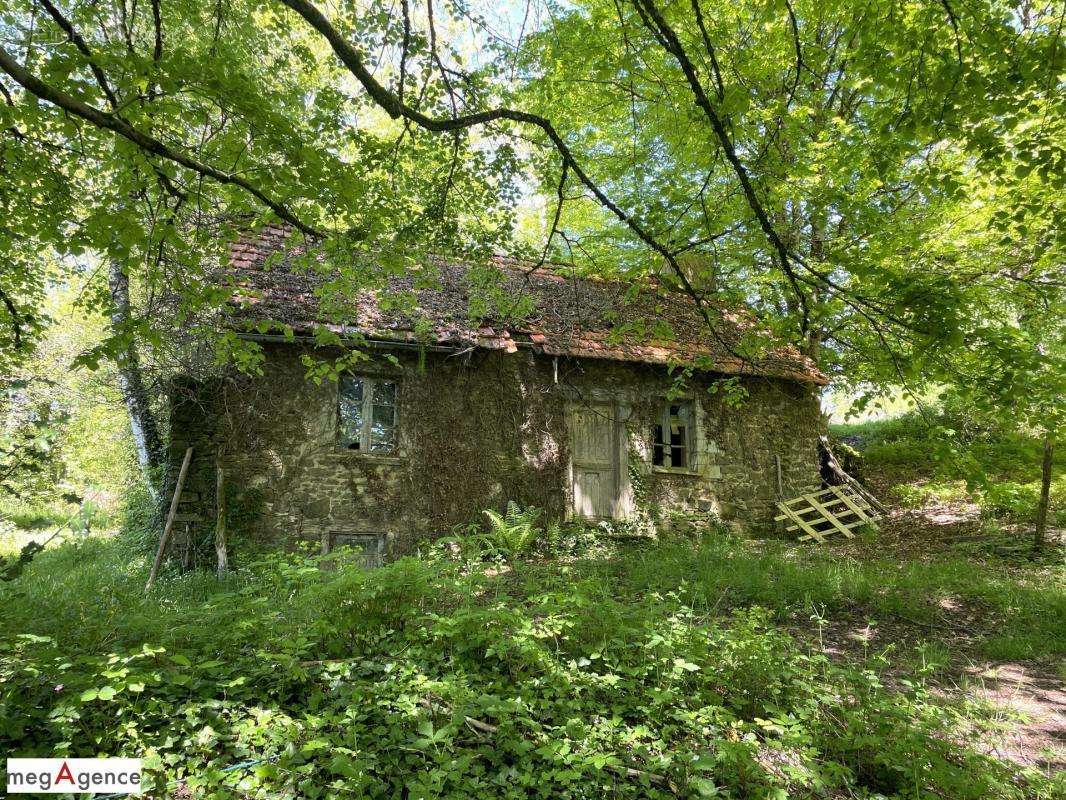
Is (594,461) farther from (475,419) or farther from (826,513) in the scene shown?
(826,513)

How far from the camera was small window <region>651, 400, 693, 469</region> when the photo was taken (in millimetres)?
10938

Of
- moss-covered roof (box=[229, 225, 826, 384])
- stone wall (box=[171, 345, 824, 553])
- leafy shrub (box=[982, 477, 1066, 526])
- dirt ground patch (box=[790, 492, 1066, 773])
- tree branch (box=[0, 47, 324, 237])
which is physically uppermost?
moss-covered roof (box=[229, 225, 826, 384])

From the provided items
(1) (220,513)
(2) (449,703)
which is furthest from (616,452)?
(2) (449,703)

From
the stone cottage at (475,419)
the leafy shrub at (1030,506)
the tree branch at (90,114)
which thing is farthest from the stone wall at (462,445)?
the tree branch at (90,114)

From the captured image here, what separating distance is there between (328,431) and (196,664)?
5.47 m

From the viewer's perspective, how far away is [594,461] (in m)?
10.4

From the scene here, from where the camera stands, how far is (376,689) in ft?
10.6

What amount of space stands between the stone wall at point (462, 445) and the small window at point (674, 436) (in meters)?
0.20

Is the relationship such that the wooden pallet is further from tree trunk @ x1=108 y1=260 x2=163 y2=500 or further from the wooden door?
tree trunk @ x1=108 y1=260 x2=163 y2=500

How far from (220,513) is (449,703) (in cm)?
571

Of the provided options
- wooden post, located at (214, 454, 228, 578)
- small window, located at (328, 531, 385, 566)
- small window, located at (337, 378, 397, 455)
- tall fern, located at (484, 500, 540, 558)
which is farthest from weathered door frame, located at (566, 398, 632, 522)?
wooden post, located at (214, 454, 228, 578)

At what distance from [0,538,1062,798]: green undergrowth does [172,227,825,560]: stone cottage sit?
10.4 feet

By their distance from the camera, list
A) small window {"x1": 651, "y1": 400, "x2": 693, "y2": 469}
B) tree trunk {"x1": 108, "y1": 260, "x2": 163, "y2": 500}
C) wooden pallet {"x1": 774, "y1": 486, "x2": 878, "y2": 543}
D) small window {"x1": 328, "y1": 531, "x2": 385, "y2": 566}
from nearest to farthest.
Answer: small window {"x1": 328, "y1": 531, "x2": 385, "y2": 566}
tree trunk {"x1": 108, "y1": 260, "x2": 163, "y2": 500}
wooden pallet {"x1": 774, "y1": 486, "x2": 878, "y2": 543}
small window {"x1": 651, "y1": 400, "x2": 693, "y2": 469}

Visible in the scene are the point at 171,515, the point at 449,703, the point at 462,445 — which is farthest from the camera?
the point at 462,445
